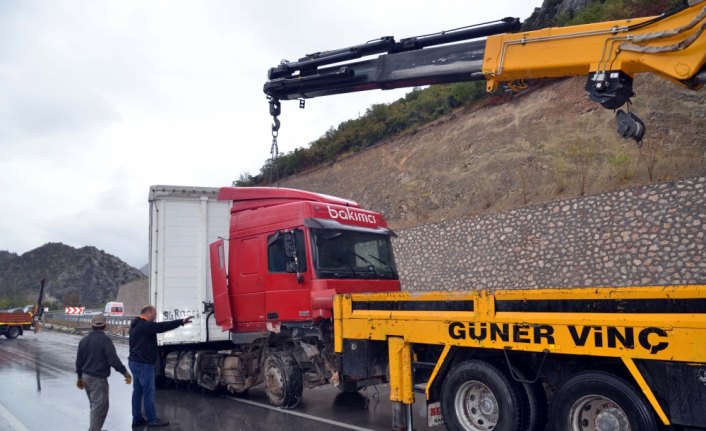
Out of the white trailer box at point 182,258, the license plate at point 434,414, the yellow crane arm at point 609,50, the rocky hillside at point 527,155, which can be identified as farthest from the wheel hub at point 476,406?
the rocky hillside at point 527,155

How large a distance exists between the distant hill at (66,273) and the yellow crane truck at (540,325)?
94178mm

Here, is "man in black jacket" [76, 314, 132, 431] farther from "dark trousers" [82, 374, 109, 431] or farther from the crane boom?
the crane boom

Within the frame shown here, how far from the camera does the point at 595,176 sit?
15648mm

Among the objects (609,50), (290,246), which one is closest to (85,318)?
(290,246)

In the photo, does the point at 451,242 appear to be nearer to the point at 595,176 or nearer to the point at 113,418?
the point at 595,176

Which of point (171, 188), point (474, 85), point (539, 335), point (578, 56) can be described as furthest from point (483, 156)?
point (539, 335)

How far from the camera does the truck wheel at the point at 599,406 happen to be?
4695 millimetres

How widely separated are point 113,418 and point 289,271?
11.3 ft

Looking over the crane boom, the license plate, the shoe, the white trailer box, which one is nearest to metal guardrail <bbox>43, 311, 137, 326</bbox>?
the white trailer box

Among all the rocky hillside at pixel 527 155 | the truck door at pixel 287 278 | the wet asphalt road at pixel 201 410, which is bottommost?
the wet asphalt road at pixel 201 410

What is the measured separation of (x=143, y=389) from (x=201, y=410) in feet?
4.54

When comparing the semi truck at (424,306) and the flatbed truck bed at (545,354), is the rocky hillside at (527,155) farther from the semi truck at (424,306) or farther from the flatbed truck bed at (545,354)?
the flatbed truck bed at (545,354)

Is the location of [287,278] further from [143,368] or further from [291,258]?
[143,368]

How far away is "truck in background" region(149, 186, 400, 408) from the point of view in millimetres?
8664
